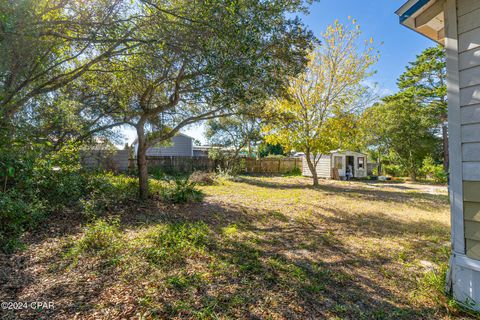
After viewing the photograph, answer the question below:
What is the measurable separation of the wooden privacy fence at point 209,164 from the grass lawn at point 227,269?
381 inches

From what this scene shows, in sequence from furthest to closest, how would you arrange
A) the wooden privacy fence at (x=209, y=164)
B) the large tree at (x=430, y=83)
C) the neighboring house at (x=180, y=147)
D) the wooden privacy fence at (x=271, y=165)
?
the neighboring house at (x=180, y=147)
the wooden privacy fence at (x=271, y=165)
the large tree at (x=430, y=83)
the wooden privacy fence at (x=209, y=164)

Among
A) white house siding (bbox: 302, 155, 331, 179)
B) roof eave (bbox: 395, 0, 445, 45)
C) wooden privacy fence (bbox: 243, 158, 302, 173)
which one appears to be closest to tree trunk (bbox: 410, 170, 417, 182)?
white house siding (bbox: 302, 155, 331, 179)

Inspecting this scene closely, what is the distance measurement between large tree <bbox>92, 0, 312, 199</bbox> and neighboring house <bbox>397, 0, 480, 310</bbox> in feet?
7.91

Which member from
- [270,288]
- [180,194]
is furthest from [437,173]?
[270,288]

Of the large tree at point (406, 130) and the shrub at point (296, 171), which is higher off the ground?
the large tree at point (406, 130)

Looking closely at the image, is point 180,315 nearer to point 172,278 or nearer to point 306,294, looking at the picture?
point 172,278

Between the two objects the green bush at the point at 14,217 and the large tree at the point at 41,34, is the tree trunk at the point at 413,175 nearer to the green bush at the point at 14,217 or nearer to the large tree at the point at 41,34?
the large tree at the point at 41,34

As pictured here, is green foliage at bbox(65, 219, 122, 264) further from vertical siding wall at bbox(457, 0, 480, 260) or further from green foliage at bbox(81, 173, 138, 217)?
vertical siding wall at bbox(457, 0, 480, 260)

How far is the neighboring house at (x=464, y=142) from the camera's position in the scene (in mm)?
2195

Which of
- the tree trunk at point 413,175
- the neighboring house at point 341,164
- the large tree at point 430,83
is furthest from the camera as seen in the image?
the neighboring house at point 341,164

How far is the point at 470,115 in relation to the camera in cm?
222

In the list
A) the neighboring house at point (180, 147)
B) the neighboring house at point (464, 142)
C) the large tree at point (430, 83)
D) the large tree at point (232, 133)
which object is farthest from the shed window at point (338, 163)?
the neighboring house at point (464, 142)

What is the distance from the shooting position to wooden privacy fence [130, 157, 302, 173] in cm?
1421

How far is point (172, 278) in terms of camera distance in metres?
2.48
